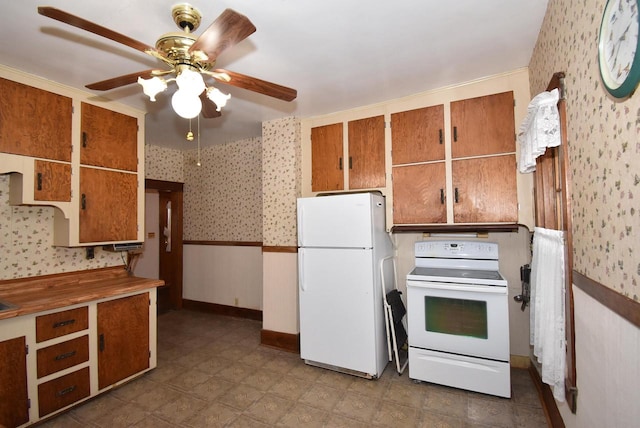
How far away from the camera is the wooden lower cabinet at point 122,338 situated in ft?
8.00

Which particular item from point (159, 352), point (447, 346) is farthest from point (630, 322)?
point (159, 352)

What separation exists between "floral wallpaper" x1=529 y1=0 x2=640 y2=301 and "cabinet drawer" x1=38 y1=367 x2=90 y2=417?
3281mm

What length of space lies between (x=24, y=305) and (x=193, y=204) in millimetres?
2957

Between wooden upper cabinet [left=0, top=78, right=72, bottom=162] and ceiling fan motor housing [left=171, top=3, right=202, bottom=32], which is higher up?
ceiling fan motor housing [left=171, top=3, right=202, bottom=32]

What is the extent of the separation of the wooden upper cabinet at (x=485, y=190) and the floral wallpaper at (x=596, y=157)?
98cm

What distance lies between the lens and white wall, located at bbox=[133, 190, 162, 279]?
15.9 ft

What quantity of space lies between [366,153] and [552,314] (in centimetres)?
204

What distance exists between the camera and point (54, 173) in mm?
2459

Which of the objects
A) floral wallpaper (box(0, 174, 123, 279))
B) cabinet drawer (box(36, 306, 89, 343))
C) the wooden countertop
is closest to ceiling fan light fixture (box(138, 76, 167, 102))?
the wooden countertop

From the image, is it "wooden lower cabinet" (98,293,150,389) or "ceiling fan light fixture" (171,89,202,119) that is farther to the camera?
"wooden lower cabinet" (98,293,150,389)

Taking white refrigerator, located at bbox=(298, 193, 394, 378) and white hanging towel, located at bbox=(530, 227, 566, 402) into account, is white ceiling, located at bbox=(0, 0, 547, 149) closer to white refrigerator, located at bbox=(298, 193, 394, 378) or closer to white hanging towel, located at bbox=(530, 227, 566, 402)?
white refrigerator, located at bbox=(298, 193, 394, 378)

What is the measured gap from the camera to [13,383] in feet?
6.44

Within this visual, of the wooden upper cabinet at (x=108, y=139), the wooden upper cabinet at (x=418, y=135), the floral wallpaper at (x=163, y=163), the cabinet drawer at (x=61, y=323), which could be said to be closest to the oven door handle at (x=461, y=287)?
the wooden upper cabinet at (x=418, y=135)

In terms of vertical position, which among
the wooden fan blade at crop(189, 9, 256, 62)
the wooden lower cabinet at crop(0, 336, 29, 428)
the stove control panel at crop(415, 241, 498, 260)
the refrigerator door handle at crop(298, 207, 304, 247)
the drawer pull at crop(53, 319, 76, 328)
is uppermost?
the wooden fan blade at crop(189, 9, 256, 62)
